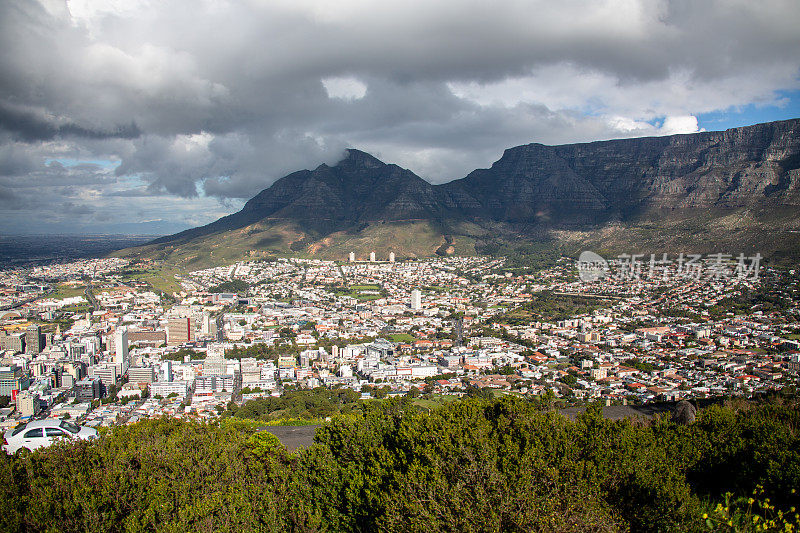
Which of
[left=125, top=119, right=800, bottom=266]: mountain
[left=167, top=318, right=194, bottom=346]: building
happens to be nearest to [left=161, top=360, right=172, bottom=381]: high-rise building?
[left=167, top=318, right=194, bottom=346]: building

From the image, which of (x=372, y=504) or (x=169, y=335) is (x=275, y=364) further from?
(x=372, y=504)

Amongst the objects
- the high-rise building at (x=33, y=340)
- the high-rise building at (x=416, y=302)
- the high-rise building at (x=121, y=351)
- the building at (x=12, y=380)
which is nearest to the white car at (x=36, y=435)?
the building at (x=12, y=380)

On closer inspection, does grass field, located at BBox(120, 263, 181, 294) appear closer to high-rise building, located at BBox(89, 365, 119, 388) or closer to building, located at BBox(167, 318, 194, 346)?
building, located at BBox(167, 318, 194, 346)

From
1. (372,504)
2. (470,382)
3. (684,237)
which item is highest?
(684,237)

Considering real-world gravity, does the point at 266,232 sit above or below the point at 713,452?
above

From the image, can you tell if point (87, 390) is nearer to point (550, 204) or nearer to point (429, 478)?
point (429, 478)

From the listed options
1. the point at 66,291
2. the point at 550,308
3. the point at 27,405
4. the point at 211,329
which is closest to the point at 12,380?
the point at 27,405

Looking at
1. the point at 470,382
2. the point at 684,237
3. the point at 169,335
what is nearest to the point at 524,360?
the point at 470,382
